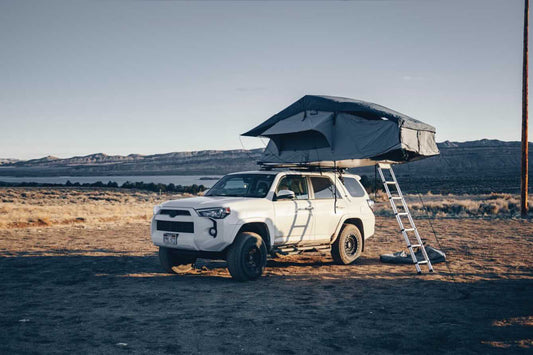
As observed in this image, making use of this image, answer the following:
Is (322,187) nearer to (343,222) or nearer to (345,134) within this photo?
(343,222)

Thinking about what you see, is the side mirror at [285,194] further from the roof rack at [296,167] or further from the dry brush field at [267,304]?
the dry brush field at [267,304]

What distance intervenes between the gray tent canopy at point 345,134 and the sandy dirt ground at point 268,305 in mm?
2352

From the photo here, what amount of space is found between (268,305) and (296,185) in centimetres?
358

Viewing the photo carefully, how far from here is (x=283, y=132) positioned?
10.8 meters

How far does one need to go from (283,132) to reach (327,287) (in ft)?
11.8

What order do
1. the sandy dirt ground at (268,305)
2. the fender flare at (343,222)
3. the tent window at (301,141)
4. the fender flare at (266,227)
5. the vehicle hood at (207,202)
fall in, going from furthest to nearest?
the fender flare at (343,222), the tent window at (301,141), the fender flare at (266,227), the vehicle hood at (207,202), the sandy dirt ground at (268,305)

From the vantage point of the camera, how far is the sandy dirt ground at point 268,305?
549cm

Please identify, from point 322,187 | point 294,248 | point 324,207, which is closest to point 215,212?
point 294,248

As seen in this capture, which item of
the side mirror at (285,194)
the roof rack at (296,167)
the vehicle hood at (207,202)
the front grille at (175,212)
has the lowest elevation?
the front grille at (175,212)

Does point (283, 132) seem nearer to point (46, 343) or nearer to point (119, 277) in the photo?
point (119, 277)

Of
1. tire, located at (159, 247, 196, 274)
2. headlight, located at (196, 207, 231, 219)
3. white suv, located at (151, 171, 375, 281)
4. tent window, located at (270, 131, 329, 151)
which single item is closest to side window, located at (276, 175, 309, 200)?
white suv, located at (151, 171, 375, 281)

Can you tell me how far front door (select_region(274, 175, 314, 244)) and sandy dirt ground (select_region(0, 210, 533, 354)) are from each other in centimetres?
77

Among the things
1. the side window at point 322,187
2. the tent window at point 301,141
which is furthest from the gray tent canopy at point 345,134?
the side window at point 322,187

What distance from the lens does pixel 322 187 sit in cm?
1084
